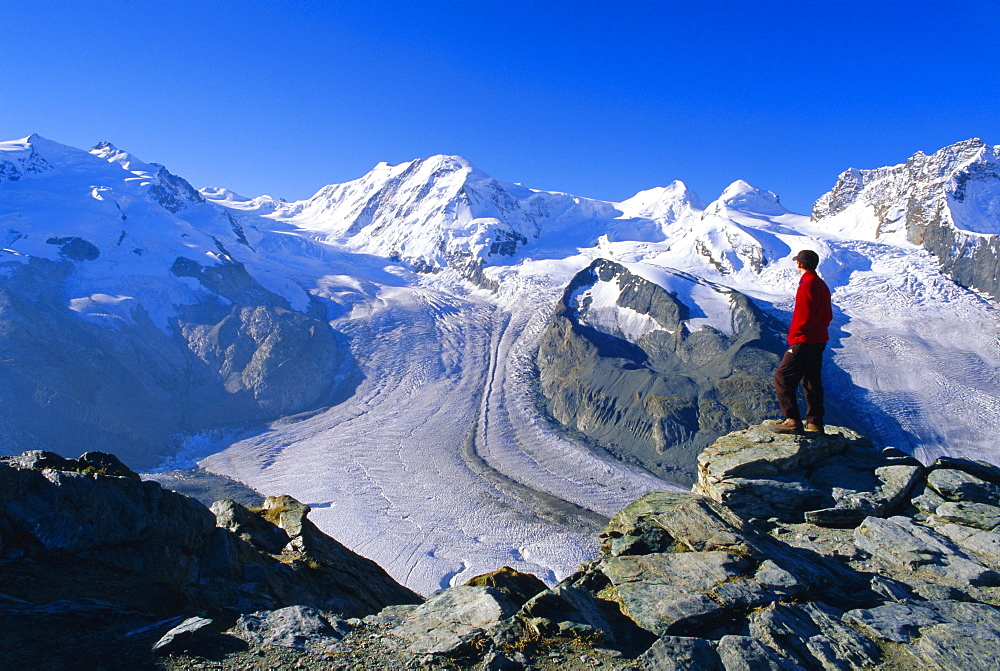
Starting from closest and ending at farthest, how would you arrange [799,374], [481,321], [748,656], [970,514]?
[748,656], [970,514], [799,374], [481,321]

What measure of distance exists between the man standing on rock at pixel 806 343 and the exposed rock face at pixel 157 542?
7.83m

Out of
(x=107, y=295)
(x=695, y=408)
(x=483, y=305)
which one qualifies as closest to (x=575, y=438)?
(x=695, y=408)

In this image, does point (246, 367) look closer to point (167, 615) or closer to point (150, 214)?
point (150, 214)

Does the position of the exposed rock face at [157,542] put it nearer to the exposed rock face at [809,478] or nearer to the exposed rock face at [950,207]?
the exposed rock face at [809,478]

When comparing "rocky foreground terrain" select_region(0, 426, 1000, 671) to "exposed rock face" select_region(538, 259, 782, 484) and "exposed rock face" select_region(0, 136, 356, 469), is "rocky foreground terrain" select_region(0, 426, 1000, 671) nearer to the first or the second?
"exposed rock face" select_region(538, 259, 782, 484)

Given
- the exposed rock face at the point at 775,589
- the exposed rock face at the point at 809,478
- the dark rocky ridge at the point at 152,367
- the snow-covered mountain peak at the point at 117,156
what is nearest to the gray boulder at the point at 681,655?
the exposed rock face at the point at 775,589

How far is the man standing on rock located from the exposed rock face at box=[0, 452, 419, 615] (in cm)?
783

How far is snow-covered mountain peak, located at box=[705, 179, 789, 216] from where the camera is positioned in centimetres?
14950

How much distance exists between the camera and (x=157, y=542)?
25.5 ft

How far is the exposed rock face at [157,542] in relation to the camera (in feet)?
22.1

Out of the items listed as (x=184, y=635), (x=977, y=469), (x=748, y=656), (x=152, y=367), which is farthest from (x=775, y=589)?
(x=152, y=367)

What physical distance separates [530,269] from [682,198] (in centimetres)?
7195

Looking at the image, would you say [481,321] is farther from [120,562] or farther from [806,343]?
[120,562]

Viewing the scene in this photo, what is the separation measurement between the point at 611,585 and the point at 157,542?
6.37m
